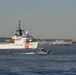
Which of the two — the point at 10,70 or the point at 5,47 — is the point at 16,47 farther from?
the point at 10,70

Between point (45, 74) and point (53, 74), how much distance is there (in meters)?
1.01

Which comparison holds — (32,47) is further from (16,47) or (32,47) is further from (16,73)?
(16,73)

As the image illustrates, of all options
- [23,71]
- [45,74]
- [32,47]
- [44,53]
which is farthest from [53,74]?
[32,47]

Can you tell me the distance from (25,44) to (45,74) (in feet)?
433

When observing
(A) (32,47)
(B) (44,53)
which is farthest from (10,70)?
(A) (32,47)

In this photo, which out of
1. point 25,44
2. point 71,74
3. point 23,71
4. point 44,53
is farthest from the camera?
point 25,44

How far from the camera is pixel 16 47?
19950 centimetres

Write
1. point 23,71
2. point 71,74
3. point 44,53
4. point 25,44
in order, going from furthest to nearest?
point 25,44 < point 44,53 < point 23,71 < point 71,74

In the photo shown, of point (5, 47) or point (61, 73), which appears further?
point (5, 47)

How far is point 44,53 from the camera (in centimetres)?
Answer: 13338

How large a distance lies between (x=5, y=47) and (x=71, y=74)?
442ft

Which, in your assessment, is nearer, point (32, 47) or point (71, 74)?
point (71, 74)

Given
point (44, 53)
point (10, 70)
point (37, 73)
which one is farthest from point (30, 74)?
point (44, 53)

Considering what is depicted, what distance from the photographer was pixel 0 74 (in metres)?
66.4
